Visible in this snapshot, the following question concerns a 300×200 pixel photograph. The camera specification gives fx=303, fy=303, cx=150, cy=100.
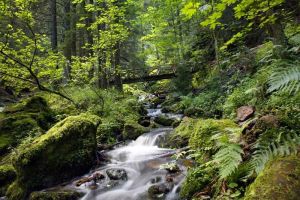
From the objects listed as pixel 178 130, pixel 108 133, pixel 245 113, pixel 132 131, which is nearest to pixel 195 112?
pixel 132 131

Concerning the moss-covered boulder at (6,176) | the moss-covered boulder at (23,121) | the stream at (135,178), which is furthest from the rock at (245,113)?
the moss-covered boulder at (23,121)

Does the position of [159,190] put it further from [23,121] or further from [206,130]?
[23,121]

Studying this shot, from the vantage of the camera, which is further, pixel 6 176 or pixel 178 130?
pixel 178 130

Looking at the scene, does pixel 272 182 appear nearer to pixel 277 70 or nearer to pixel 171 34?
pixel 277 70

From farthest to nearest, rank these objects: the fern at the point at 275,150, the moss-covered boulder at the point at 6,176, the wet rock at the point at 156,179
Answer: the moss-covered boulder at the point at 6,176 → the wet rock at the point at 156,179 → the fern at the point at 275,150

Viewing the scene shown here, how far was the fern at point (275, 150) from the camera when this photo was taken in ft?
10.5

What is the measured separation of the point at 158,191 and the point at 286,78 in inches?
146

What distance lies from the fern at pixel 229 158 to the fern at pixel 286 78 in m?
1.11

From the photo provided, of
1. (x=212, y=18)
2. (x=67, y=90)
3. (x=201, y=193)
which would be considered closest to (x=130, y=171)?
(x=201, y=193)

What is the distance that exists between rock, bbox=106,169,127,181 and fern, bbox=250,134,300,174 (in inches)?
164

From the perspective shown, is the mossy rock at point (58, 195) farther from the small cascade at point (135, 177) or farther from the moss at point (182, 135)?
the moss at point (182, 135)

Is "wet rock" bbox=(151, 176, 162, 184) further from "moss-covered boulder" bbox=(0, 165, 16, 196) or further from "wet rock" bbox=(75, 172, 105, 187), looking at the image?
"moss-covered boulder" bbox=(0, 165, 16, 196)

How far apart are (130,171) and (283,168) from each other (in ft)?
15.3

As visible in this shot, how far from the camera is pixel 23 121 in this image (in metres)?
10.9
